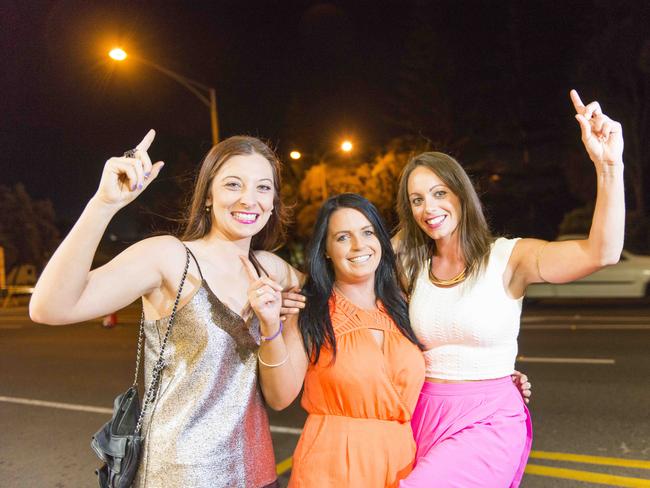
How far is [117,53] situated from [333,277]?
9048 mm

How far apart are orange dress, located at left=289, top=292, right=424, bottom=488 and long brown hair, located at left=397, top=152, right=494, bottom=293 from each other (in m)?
0.55

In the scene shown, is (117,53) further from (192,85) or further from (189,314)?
(189,314)

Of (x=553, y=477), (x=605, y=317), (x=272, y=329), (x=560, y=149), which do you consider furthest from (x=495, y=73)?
(x=272, y=329)

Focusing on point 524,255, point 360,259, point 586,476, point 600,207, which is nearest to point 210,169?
point 360,259

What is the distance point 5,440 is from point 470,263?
5.34 meters

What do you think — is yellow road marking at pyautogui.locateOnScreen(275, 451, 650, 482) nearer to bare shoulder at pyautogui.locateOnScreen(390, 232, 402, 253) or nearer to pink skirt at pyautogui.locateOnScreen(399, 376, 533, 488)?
pink skirt at pyautogui.locateOnScreen(399, 376, 533, 488)

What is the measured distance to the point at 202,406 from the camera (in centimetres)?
180

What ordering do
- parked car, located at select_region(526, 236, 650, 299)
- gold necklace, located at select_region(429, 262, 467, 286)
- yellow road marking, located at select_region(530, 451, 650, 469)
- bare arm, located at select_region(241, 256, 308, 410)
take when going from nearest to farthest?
bare arm, located at select_region(241, 256, 308, 410)
gold necklace, located at select_region(429, 262, 467, 286)
yellow road marking, located at select_region(530, 451, 650, 469)
parked car, located at select_region(526, 236, 650, 299)

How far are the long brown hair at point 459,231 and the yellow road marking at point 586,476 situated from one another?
232 centimetres

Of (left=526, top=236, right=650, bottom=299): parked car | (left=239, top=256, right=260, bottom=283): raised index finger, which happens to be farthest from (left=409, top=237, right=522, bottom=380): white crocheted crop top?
(left=526, top=236, right=650, bottom=299): parked car

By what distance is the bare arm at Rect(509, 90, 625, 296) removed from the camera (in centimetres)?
212

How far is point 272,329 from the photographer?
75.2 inches

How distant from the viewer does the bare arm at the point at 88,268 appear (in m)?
1.57

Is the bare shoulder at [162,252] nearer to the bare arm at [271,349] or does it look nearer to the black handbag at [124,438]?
the black handbag at [124,438]
